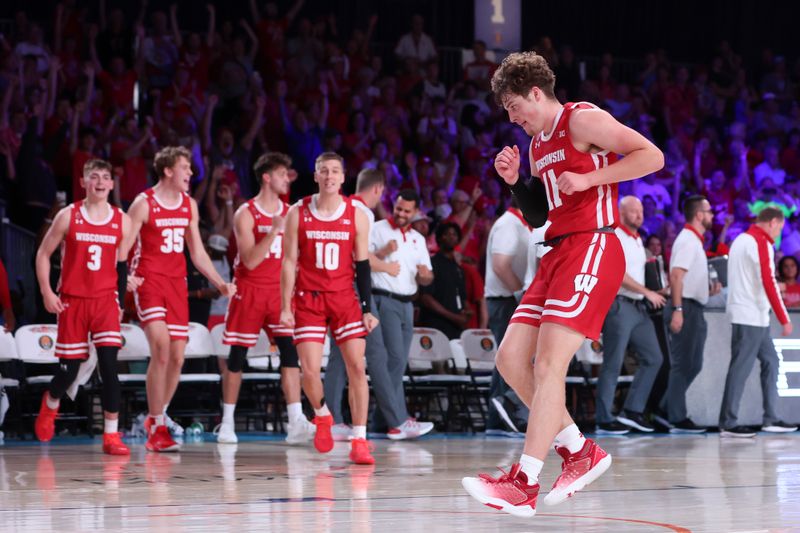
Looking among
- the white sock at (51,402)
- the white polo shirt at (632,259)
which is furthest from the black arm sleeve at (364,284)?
the white polo shirt at (632,259)

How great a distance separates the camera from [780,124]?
64.6 feet

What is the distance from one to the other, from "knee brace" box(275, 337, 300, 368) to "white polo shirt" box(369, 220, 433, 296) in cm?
111

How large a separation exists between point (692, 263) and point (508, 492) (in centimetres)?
683

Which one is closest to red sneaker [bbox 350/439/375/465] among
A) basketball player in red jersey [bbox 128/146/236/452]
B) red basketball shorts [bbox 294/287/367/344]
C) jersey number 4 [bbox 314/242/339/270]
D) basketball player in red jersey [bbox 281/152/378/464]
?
basketball player in red jersey [bbox 281/152/378/464]

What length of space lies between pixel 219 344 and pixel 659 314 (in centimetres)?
439

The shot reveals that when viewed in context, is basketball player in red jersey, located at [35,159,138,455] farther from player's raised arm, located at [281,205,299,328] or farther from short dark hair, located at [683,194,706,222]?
short dark hair, located at [683,194,706,222]

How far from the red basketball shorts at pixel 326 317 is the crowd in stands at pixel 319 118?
3561 millimetres

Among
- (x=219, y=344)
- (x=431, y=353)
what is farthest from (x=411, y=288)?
(x=219, y=344)

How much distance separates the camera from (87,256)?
903 centimetres

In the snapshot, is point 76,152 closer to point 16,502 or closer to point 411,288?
point 411,288

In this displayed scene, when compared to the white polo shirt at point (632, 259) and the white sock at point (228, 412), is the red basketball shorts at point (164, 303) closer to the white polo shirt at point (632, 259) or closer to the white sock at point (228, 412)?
the white sock at point (228, 412)

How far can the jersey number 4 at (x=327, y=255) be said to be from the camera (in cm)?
830

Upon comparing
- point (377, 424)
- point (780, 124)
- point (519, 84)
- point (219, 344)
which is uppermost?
point (780, 124)

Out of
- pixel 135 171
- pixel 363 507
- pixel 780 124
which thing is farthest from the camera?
pixel 780 124
